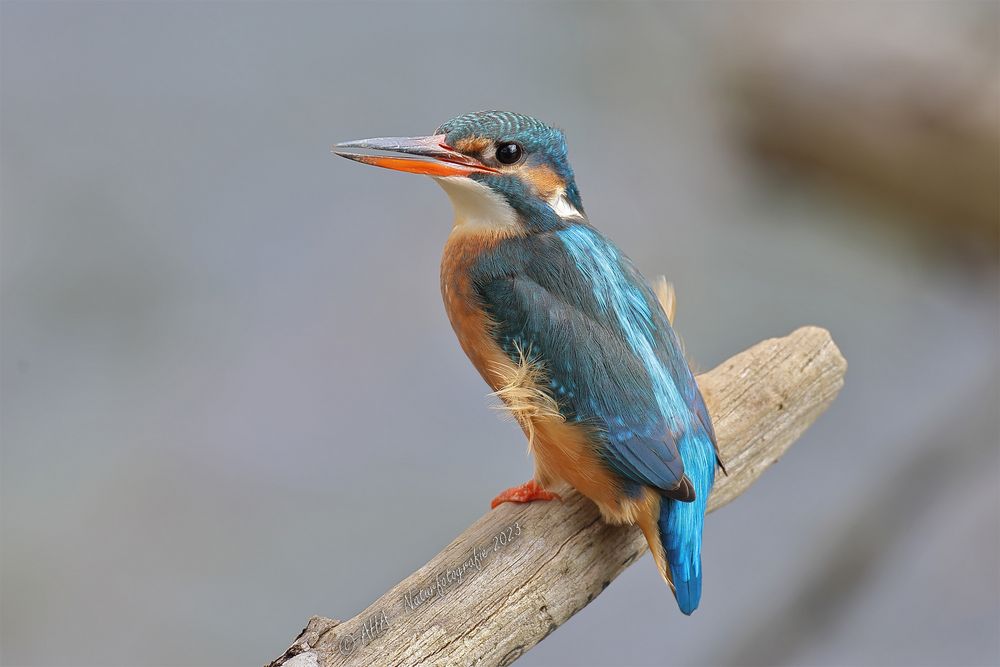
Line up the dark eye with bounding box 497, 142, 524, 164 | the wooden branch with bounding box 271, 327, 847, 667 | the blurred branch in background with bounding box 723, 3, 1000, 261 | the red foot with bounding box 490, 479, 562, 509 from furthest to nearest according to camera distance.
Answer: the blurred branch in background with bounding box 723, 3, 1000, 261, the red foot with bounding box 490, 479, 562, 509, the dark eye with bounding box 497, 142, 524, 164, the wooden branch with bounding box 271, 327, 847, 667

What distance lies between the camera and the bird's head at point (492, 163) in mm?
1392

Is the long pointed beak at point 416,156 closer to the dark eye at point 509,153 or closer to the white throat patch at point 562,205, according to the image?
the dark eye at point 509,153

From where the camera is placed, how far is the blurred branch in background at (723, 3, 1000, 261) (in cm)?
334

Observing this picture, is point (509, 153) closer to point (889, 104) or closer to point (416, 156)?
point (416, 156)

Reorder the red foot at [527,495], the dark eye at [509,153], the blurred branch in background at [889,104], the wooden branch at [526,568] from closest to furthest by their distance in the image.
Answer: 1. the wooden branch at [526,568]
2. the dark eye at [509,153]
3. the red foot at [527,495]
4. the blurred branch in background at [889,104]

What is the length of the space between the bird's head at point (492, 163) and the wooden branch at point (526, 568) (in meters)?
0.42

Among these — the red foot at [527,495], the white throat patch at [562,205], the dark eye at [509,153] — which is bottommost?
the red foot at [527,495]

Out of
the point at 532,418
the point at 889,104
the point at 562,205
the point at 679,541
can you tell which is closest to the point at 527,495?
the point at 532,418

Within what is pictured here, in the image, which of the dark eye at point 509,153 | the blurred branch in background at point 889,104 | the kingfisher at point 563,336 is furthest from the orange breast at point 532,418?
the blurred branch in background at point 889,104

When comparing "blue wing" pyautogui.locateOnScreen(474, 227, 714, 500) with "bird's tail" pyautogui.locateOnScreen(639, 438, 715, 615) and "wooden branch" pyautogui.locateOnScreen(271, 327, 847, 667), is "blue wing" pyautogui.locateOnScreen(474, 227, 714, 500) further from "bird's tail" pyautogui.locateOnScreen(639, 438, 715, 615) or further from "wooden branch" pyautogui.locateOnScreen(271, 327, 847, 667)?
"wooden branch" pyautogui.locateOnScreen(271, 327, 847, 667)

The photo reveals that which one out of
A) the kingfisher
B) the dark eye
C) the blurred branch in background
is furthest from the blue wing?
the blurred branch in background

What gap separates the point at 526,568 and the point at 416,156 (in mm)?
565

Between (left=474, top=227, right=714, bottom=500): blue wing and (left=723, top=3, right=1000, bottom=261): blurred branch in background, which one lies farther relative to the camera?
(left=723, top=3, right=1000, bottom=261): blurred branch in background

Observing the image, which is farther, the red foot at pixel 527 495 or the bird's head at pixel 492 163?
the red foot at pixel 527 495
